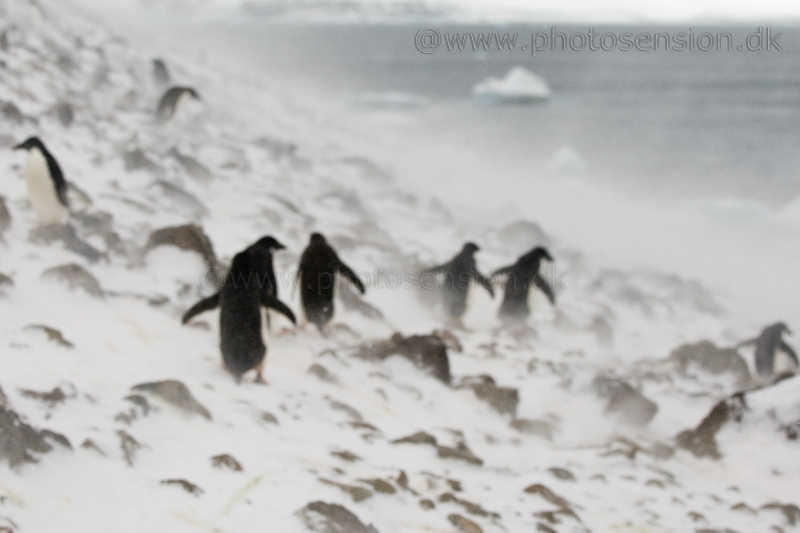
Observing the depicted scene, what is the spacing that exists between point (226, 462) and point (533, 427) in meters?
2.87

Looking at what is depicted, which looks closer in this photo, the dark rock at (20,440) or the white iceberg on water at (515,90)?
the dark rock at (20,440)

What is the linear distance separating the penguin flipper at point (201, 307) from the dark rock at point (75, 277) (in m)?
0.57

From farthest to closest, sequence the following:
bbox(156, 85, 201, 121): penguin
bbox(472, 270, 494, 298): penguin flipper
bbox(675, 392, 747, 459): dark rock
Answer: bbox(156, 85, 201, 121): penguin
bbox(472, 270, 494, 298): penguin flipper
bbox(675, 392, 747, 459): dark rock

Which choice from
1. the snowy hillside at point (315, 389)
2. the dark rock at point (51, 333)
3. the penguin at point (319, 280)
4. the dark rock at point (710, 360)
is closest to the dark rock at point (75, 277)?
the snowy hillside at point (315, 389)

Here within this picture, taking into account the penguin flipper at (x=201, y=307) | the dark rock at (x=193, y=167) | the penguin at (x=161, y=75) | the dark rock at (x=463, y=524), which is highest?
the penguin at (x=161, y=75)

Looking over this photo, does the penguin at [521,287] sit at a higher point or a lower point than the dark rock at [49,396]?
higher

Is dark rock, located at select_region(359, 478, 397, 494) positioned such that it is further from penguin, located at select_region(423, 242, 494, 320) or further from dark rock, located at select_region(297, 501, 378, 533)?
penguin, located at select_region(423, 242, 494, 320)

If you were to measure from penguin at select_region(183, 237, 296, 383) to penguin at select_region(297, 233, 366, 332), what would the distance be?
0.99m

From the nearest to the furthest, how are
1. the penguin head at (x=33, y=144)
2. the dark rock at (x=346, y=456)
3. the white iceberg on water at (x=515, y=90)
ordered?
the dark rock at (x=346, y=456), the penguin head at (x=33, y=144), the white iceberg on water at (x=515, y=90)

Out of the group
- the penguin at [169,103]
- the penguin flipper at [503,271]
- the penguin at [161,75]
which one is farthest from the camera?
the penguin at [161,75]


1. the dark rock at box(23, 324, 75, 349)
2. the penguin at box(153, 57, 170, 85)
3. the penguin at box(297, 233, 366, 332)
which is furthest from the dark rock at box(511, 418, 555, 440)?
the penguin at box(153, 57, 170, 85)

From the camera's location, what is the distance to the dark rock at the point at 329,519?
3.42 metres

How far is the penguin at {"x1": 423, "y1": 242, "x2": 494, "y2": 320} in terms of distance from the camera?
8703 mm

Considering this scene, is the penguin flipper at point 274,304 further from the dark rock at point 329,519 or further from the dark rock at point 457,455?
the dark rock at point 329,519
